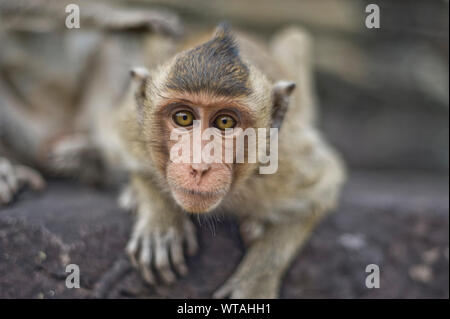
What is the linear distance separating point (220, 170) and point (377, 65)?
17.4ft

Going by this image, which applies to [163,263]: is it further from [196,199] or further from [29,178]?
[29,178]

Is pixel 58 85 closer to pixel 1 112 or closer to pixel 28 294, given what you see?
pixel 1 112

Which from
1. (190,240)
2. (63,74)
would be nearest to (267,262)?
(190,240)

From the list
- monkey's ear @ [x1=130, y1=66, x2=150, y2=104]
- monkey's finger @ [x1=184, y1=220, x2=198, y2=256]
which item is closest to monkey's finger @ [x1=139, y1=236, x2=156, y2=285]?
monkey's finger @ [x1=184, y1=220, x2=198, y2=256]

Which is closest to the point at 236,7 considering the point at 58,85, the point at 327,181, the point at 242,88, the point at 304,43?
the point at 304,43

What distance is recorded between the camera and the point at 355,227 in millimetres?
4289

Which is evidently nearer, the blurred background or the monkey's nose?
the monkey's nose

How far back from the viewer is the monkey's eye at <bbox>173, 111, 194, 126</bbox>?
2932 mm

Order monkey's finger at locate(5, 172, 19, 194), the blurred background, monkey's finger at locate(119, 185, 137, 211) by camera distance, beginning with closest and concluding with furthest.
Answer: the blurred background, monkey's finger at locate(5, 172, 19, 194), monkey's finger at locate(119, 185, 137, 211)

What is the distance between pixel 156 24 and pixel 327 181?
7.53 feet

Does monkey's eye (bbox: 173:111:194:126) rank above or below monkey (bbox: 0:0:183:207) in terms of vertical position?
below

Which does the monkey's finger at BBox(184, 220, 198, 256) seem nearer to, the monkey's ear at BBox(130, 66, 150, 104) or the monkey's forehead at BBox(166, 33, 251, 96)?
the monkey's ear at BBox(130, 66, 150, 104)

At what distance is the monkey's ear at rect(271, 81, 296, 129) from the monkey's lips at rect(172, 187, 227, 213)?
725 millimetres

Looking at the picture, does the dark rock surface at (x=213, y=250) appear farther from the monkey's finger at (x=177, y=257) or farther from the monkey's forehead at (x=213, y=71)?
the monkey's forehead at (x=213, y=71)
